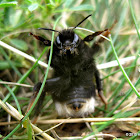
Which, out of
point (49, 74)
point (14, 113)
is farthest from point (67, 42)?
point (49, 74)

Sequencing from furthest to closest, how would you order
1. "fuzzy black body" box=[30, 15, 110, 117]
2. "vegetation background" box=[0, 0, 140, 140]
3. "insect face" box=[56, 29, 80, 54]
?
"vegetation background" box=[0, 0, 140, 140] → "fuzzy black body" box=[30, 15, 110, 117] → "insect face" box=[56, 29, 80, 54]

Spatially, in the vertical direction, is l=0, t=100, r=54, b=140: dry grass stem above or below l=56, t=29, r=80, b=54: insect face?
below

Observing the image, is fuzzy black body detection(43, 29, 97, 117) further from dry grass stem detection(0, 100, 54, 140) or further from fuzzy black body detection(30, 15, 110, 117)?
dry grass stem detection(0, 100, 54, 140)

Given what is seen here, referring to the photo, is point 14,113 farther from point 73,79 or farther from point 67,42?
point 67,42

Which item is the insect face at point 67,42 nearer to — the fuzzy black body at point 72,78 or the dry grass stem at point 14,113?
the fuzzy black body at point 72,78

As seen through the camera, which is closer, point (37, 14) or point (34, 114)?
point (34, 114)

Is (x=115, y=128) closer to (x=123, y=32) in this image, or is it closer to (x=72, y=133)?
(x=72, y=133)

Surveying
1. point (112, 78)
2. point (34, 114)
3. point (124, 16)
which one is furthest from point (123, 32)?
point (34, 114)

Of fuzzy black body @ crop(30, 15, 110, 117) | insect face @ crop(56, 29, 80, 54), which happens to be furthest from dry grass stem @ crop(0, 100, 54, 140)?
insect face @ crop(56, 29, 80, 54)
